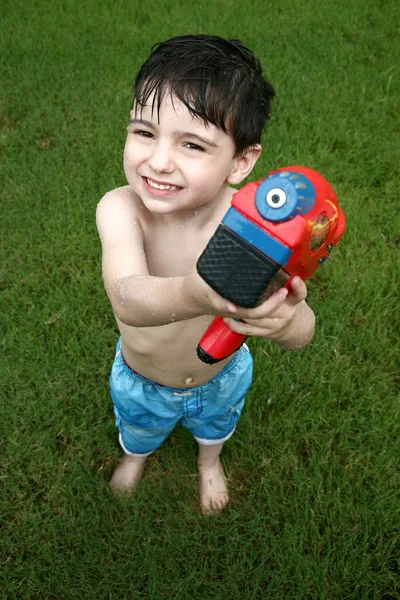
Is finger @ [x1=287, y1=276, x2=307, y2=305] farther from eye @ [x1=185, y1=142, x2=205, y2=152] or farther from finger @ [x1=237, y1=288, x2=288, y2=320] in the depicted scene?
eye @ [x1=185, y1=142, x2=205, y2=152]

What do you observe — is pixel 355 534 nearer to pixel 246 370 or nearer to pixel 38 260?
pixel 246 370

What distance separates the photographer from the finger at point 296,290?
1.17 metres

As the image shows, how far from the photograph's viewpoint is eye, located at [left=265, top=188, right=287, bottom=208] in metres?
1.03

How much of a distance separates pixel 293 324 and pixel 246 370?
0.54 meters

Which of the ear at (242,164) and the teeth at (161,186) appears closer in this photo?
the teeth at (161,186)

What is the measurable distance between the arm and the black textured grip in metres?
0.05

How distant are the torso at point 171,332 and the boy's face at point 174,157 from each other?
16 centimetres

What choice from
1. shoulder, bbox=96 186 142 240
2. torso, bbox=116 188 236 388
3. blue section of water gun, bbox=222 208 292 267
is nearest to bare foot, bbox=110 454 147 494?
torso, bbox=116 188 236 388

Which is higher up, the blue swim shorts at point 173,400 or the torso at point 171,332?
the torso at point 171,332

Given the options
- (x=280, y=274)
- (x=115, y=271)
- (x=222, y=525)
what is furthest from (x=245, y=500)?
(x=280, y=274)

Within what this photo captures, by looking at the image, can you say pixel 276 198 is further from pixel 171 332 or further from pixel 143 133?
pixel 171 332

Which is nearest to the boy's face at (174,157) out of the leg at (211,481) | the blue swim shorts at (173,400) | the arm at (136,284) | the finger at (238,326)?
the arm at (136,284)

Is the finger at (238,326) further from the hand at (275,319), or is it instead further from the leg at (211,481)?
the leg at (211,481)

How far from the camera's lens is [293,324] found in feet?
4.75
